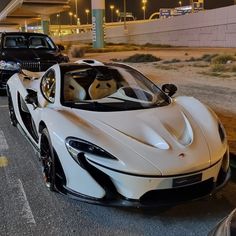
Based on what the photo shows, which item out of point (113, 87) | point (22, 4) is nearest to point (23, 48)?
point (113, 87)

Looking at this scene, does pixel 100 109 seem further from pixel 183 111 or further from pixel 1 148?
pixel 1 148

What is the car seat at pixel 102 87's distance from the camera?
515 centimetres

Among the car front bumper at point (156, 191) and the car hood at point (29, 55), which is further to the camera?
the car hood at point (29, 55)

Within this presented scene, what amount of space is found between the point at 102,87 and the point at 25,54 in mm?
7052

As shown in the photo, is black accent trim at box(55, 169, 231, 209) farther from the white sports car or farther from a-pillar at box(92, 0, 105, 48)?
a-pillar at box(92, 0, 105, 48)

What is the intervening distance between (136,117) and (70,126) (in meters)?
0.74

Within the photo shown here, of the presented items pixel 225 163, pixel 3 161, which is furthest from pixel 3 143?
pixel 225 163

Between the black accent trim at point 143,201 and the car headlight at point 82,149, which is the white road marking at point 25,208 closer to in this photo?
the black accent trim at point 143,201

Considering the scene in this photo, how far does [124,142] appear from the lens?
12.6ft

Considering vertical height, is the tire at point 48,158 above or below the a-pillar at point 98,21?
below

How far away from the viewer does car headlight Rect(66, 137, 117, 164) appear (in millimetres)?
3652

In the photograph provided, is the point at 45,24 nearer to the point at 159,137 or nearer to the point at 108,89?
the point at 108,89

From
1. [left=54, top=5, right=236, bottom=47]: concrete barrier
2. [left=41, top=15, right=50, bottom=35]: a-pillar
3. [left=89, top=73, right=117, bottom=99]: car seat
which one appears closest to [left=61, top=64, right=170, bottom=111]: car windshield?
[left=89, top=73, right=117, bottom=99]: car seat

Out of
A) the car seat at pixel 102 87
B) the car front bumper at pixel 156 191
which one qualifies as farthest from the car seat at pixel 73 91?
the car front bumper at pixel 156 191
